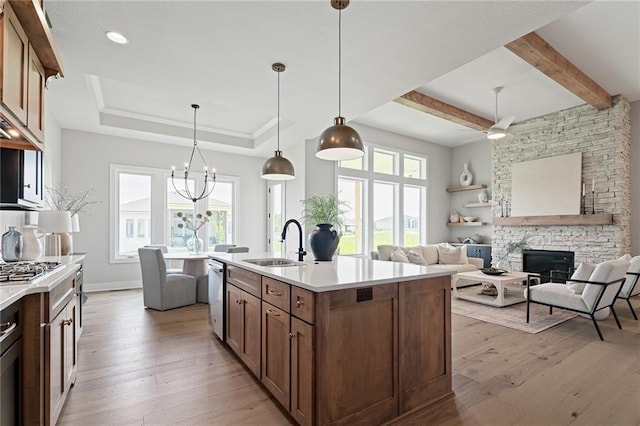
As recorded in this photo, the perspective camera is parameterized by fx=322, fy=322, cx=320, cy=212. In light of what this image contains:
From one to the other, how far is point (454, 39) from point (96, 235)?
6.31m

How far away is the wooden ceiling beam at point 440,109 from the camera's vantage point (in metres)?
5.25

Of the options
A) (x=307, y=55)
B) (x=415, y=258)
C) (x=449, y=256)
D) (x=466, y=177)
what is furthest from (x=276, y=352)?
(x=466, y=177)

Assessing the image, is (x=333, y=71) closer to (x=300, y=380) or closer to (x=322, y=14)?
(x=322, y=14)

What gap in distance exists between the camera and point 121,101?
5.04 meters

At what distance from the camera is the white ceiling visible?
7.93ft

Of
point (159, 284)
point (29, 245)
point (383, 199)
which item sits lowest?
point (159, 284)

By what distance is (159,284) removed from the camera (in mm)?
4488

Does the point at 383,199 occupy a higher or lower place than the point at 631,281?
higher

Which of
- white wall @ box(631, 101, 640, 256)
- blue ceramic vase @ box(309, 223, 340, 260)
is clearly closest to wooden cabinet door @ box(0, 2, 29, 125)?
blue ceramic vase @ box(309, 223, 340, 260)

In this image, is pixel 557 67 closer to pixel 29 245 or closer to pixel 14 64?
pixel 14 64

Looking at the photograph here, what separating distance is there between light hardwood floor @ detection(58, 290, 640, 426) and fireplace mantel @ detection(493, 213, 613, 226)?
8.05 feet

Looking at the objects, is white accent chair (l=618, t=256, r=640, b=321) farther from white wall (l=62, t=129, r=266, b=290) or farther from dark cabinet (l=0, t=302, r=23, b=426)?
white wall (l=62, t=129, r=266, b=290)

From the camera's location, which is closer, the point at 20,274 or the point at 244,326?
the point at 20,274

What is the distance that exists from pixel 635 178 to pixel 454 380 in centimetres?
599
